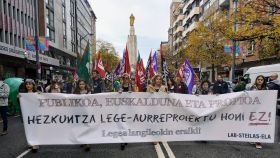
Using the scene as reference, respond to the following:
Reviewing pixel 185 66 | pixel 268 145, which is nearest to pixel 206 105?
pixel 268 145

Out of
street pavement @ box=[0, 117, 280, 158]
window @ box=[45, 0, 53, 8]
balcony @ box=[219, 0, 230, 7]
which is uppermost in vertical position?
window @ box=[45, 0, 53, 8]

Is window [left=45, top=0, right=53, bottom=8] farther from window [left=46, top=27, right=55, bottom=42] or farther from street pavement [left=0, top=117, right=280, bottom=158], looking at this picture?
street pavement [left=0, top=117, right=280, bottom=158]

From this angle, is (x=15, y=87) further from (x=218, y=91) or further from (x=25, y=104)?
(x=218, y=91)

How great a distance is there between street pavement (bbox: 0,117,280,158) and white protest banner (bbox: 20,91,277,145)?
21 cm

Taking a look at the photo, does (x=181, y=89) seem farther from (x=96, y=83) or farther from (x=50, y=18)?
(x=50, y=18)

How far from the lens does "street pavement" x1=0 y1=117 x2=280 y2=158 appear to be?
5570 mm

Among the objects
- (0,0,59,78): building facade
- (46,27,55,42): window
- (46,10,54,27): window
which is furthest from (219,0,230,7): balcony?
(46,27,55,42): window

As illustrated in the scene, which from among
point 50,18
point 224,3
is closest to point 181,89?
point 224,3

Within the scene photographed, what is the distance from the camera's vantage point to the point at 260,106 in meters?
6.18

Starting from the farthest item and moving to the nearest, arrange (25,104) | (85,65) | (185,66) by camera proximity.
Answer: (185,66) → (85,65) → (25,104)

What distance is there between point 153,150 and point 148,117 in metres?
0.72

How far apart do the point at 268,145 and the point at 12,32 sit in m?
28.7

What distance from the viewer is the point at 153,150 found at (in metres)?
5.91

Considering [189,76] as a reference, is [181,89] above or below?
below
